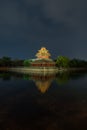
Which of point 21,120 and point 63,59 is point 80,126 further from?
point 63,59

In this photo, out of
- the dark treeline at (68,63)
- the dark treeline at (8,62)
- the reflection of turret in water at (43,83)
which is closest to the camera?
the reflection of turret in water at (43,83)

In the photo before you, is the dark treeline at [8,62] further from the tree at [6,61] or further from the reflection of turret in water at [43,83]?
the reflection of turret in water at [43,83]

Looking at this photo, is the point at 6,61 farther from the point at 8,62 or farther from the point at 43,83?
the point at 43,83

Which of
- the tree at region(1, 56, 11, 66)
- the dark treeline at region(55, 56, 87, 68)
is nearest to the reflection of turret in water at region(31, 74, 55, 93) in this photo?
the dark treeline at region(55, 56, 87, 68)

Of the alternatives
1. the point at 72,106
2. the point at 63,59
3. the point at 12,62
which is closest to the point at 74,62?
the point at 63,59

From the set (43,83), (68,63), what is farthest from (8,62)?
(43,83)

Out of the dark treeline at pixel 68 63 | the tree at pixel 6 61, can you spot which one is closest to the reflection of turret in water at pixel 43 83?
the dark treeline at pixel 68 63

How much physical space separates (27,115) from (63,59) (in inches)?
2546

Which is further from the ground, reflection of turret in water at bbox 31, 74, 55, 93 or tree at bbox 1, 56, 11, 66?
tree at bbox 1, 56, 11, 66

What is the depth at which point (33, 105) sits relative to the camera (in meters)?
15.2

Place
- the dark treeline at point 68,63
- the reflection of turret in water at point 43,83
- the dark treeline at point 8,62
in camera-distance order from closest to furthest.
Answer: the reflection of turret in water at point 43,83 < the dark treeline at point 68,63 < the dark treeline at point 8,62

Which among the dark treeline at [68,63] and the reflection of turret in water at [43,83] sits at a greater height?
the dark treeline at [68,63]

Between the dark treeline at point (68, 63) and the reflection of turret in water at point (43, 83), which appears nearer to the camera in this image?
the reflection of turret in water at point (43, 83)

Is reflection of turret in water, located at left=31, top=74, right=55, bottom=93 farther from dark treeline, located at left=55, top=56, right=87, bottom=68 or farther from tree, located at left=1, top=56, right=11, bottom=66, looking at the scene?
tree, located at left=1, top=56, right=11, bottom=66
